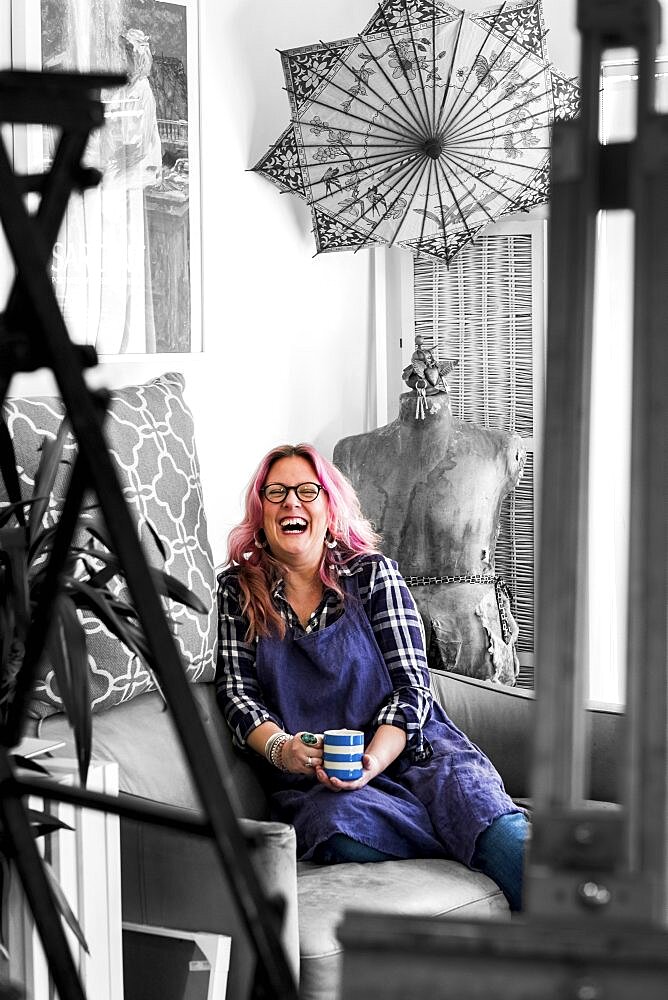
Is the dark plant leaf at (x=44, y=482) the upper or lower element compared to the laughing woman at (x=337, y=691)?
upper

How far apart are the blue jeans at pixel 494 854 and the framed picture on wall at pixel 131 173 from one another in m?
1.10

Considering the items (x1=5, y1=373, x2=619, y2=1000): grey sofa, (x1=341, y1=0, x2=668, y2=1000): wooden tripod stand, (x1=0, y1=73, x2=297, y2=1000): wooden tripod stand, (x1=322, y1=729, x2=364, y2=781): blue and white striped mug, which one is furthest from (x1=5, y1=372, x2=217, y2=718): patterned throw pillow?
(x1=341, y1=0, x2=668, y2=1000): wooden tripod stand

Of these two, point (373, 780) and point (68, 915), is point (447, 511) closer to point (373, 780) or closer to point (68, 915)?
point (373, 780)

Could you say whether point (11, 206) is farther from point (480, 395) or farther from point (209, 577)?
point (480, 395)

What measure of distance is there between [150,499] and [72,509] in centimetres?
118

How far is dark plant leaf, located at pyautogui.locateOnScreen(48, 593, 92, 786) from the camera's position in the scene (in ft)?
4.03

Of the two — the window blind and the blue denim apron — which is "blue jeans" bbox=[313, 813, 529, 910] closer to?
the blue denim apron

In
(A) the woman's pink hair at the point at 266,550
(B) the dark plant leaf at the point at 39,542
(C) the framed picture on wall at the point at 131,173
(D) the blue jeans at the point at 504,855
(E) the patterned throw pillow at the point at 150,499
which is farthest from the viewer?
(C) the framed picture on wall at the point at 131,173

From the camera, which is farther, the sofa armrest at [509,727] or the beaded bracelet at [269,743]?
the sofa armrest at [509,727]

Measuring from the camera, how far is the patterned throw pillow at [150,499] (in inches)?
77.7

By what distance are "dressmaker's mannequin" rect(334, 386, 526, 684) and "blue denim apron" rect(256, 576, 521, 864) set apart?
0.55 meters

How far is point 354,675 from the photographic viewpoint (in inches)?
91.4

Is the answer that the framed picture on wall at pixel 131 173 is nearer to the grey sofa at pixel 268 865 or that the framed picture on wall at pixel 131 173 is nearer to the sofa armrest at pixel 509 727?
the grey sofa at pixel 268 865

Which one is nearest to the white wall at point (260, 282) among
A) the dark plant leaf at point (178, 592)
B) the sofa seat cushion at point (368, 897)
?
the sofa seat cushion at point (368, 897)
